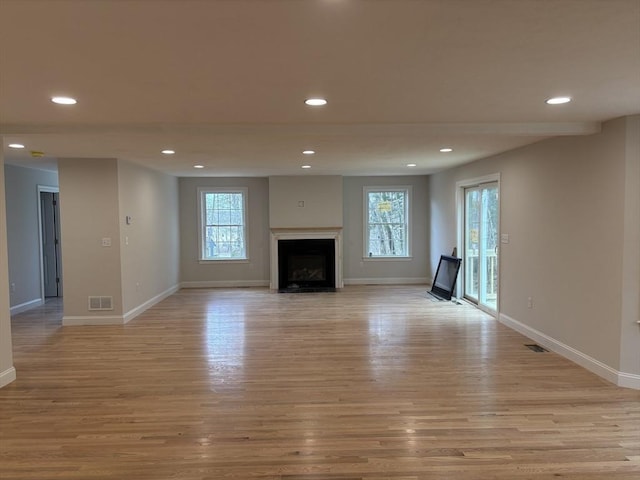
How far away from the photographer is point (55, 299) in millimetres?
7945

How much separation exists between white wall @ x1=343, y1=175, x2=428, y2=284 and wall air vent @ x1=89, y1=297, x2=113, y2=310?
191 inches

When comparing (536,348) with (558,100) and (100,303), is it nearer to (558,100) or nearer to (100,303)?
(558,100)

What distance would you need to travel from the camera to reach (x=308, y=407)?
10.8ft

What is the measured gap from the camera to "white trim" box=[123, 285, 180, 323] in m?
6.17

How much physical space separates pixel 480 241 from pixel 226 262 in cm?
522

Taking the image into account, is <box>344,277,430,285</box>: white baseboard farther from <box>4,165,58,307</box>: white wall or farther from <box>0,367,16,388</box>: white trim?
<box>0,367,16,388</box>: white trim

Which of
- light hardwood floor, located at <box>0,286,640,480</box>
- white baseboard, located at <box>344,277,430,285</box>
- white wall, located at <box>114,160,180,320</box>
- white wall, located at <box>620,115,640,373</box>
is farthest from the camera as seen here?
white baseboard, located at <box>344,277,430,285</box>

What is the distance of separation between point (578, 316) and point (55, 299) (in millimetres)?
8469

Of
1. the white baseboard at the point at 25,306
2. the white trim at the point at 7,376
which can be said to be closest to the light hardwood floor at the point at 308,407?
the white trim at the point at 7,376

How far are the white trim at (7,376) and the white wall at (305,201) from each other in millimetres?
5373

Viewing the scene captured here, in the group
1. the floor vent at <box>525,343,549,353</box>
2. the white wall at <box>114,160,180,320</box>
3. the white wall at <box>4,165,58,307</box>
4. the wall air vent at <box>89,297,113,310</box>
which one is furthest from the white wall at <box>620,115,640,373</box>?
the white wall at <box>4,165,58,307</box>

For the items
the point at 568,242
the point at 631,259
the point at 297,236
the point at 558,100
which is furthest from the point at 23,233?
the point at 631,259

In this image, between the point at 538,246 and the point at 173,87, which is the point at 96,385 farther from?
the point at 538,246

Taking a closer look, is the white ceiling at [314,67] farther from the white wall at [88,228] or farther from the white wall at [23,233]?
the white wall at [23,233]
